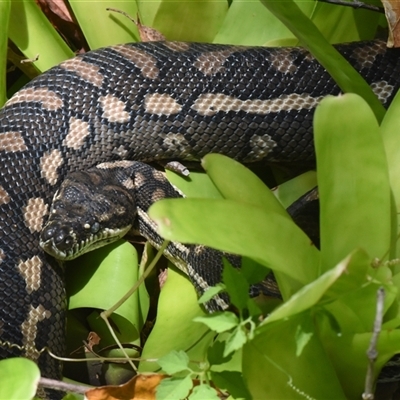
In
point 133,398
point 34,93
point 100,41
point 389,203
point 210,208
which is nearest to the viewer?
point 210,208

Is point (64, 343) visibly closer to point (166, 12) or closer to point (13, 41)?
point (13, 41)

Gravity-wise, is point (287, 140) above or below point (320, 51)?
below

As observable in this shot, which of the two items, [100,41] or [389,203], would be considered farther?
[100,41]

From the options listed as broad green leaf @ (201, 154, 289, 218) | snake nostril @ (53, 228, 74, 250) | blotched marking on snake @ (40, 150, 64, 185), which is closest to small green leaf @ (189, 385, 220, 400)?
broad green leaf @ (201, 154, 289, 218)

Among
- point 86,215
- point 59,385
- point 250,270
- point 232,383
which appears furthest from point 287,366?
point 86,215

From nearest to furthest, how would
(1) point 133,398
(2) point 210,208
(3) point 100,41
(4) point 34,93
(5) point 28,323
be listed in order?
(2) point 210,208 < (1) point 133,398 < (5) point 28,323 < (4) point 34,93 < (3) point 100,41

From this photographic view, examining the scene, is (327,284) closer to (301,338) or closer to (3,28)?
(301,338)

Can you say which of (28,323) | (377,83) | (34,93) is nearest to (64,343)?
(28,323)
